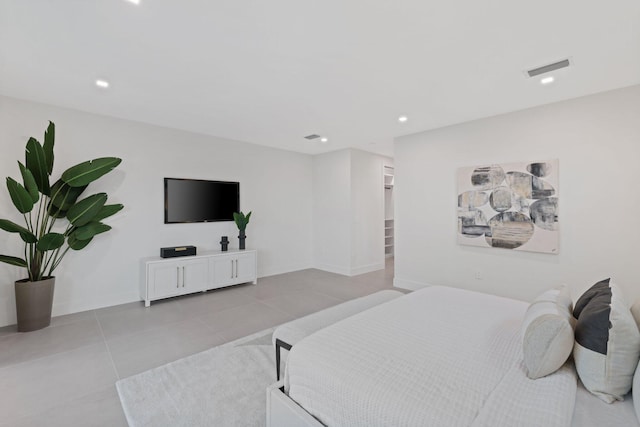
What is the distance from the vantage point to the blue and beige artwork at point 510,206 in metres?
3.35

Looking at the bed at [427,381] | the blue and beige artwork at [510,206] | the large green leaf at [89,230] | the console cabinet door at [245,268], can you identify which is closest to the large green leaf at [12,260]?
the large green leaf at [89,230]

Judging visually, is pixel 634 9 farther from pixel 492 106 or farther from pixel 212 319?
pixel 212 319

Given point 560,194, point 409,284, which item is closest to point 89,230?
point 409,284

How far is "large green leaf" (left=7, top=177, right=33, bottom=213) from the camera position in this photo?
285cm

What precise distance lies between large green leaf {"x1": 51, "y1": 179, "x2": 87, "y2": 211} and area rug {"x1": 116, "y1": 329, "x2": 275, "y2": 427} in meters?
2.39

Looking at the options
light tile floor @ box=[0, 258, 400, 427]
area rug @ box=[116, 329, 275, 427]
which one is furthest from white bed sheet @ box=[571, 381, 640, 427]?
light tile floor @ box=[0, 258, 400, 427]

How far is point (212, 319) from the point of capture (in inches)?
131

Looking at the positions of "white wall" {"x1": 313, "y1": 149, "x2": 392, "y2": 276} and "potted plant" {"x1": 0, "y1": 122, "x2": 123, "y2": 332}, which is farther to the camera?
"white wall" {"x1": 313, "y1": 149, "x2": 392, "y2": 276}

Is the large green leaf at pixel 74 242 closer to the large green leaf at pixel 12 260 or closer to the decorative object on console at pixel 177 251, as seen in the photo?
the large green leaf at pixel 12 260

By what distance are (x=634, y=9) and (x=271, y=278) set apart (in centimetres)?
535

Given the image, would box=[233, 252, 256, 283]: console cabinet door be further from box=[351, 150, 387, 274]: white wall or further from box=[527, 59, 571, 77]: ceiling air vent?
box=[527, 59, 571, 77]: ceiling air vent

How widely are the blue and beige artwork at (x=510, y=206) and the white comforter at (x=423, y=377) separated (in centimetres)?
210

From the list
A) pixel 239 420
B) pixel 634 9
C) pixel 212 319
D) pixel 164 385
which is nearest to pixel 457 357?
pixel 239 420

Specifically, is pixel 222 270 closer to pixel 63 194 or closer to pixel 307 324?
pixel 63 194
